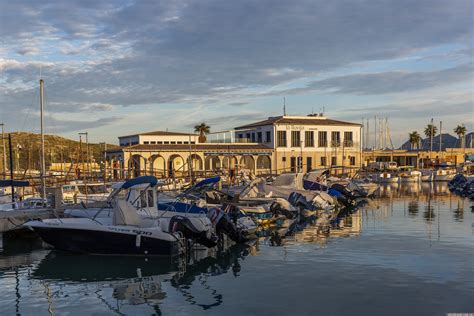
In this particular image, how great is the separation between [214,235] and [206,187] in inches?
209

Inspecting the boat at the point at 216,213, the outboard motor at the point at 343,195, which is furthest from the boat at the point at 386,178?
the boat at the point at 216,213

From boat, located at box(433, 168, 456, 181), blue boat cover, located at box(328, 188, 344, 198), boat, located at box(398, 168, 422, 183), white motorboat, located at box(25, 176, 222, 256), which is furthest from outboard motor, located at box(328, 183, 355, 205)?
boat, located at box(433, 168, 456, 181)

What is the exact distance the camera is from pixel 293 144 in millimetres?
89438

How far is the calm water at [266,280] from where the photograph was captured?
16.3 meters

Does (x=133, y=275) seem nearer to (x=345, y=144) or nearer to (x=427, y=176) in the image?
(x=345, y=144)

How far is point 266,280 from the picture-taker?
19.7 meters

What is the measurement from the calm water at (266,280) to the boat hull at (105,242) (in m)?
0.46

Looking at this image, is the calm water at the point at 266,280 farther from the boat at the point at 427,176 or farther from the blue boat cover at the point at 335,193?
the boat at the point at 427,176

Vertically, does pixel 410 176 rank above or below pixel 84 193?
below

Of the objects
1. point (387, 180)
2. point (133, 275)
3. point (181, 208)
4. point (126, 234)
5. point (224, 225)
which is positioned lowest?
Answer: point (387, 180)

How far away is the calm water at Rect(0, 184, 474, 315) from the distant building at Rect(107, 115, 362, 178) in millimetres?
50339

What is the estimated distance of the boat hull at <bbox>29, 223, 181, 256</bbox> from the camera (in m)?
23.6

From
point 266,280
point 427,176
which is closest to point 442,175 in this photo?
point 427,176

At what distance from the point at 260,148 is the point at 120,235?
207 ft
